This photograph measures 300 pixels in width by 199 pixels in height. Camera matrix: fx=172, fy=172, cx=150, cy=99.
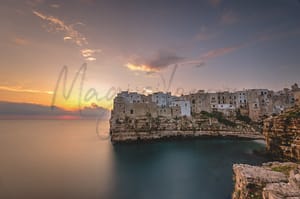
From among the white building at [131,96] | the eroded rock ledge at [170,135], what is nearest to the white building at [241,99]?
the eroded rock ledge at [170,135]

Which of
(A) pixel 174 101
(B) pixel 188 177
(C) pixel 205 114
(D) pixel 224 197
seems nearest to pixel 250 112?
(C) pixel 205 114

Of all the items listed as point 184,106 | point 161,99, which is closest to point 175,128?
point 184,106

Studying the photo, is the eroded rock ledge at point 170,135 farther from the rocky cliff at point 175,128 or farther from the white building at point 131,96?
the white building at point 131,96

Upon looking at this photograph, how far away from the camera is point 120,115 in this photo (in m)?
43.3

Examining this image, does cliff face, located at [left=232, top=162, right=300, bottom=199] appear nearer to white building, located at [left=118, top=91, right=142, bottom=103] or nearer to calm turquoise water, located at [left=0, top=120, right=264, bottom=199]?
calm turquoise water, located at [left=0, top=120, right=264, bottom=199]

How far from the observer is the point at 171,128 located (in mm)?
47219

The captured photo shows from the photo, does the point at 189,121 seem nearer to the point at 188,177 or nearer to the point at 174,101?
the point at 174,101

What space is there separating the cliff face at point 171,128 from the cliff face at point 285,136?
23766mm

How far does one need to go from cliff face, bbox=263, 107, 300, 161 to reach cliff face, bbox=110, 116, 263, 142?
2377 centimetres

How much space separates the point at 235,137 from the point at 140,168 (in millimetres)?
33163

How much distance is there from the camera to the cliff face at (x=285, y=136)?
61.2 ft

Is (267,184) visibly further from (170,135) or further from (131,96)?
(131,96)

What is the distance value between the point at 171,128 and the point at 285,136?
94.9 ft

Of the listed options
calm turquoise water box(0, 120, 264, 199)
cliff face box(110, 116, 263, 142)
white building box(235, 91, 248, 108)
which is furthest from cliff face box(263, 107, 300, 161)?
white building box(235, 91, 248, 108)
